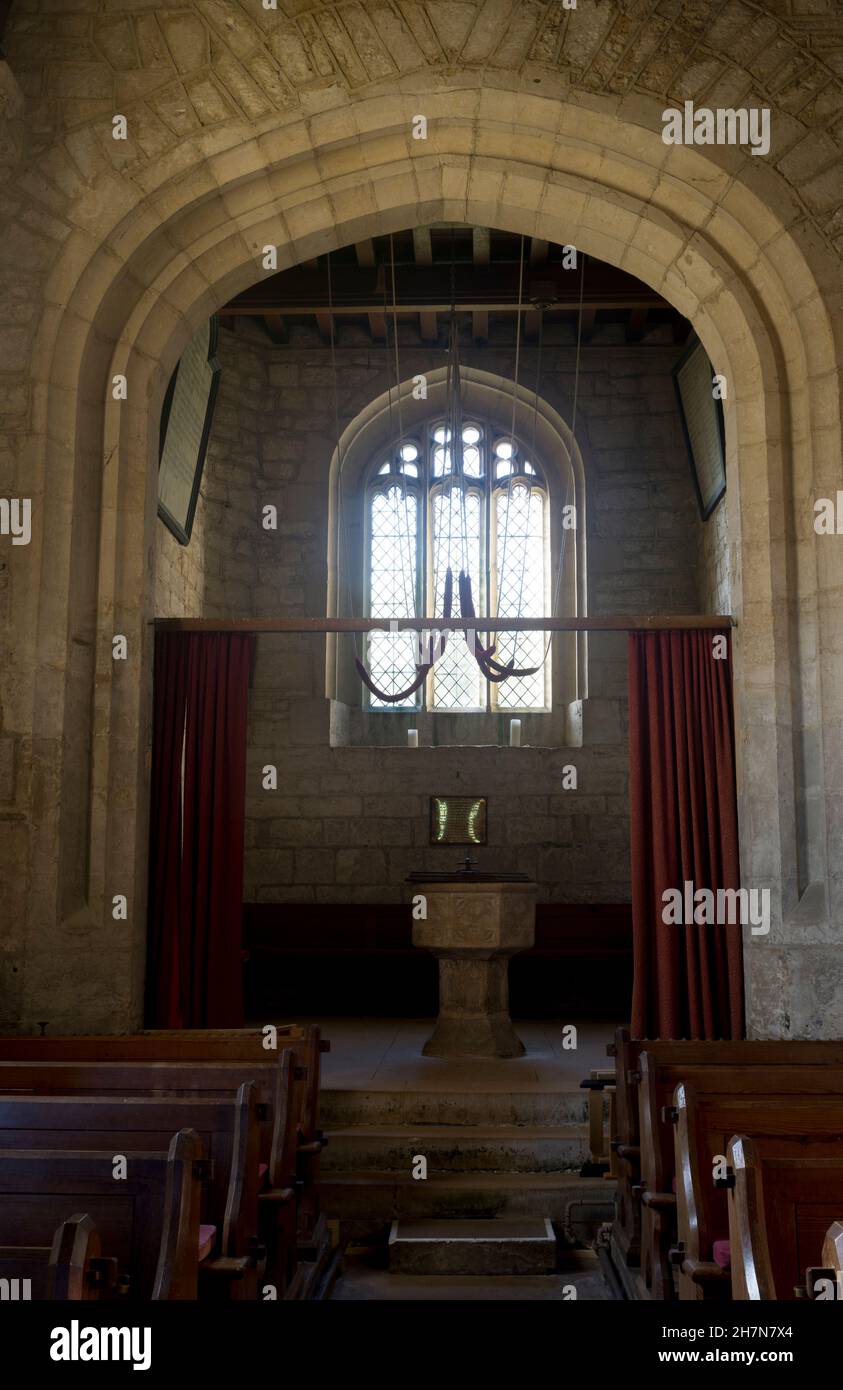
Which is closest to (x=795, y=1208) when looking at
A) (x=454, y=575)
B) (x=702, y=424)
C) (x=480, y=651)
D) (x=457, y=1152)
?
(x=457, y=1152)

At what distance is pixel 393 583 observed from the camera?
381 inches

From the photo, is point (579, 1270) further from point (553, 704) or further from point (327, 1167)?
point (553, 704)

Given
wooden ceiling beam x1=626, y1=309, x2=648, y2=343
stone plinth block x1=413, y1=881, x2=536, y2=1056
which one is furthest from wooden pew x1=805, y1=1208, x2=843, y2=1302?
wooden ceiling beam x1=626, y1=309, x2=648, y2=343

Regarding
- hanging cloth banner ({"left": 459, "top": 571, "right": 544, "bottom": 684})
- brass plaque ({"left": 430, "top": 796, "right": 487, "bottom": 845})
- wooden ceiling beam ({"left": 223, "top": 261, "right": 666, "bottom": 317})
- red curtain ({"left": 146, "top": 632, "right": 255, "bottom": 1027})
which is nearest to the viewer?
red curtain ({"left": 146, "top": 632, "right": 255, "bottom": 1027})

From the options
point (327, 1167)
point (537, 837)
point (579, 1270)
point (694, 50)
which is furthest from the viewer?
point (537, 837)

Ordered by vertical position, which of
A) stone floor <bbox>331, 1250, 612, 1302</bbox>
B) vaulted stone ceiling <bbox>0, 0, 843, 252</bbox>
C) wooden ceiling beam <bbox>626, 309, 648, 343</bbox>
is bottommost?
stone floor <bbox>331, 1250, 612, 1302</bbox>

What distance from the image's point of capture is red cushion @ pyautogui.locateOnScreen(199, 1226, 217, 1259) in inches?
116

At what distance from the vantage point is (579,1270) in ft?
14.4

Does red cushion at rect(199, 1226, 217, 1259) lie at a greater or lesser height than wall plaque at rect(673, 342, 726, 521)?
lesser

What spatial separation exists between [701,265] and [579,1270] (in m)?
4.51

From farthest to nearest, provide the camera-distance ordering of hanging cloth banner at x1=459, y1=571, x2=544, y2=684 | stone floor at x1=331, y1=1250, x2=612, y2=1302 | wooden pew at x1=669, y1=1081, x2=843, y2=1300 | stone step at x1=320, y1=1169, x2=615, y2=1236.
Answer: hanging cloth banner at x1=459, y1=571, x2=544, y2=684 < stone step at x1=320, y1=1169, x2=615, y2=1236 < stone floor at x1=331, y1=1250, x2=612, y2=1302 < wooden pew at x1=669, y1=1081, x2=843, y2=1300

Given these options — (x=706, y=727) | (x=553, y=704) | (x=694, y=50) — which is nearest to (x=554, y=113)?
(x=694, y=50)

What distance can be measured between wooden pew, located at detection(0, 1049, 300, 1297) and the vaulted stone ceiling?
4.11 metres

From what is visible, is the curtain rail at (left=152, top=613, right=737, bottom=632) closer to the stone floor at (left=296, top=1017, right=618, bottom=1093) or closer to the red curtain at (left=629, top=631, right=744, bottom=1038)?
the red curtain at (left=629, top=631, right=744, bottom=1038)
